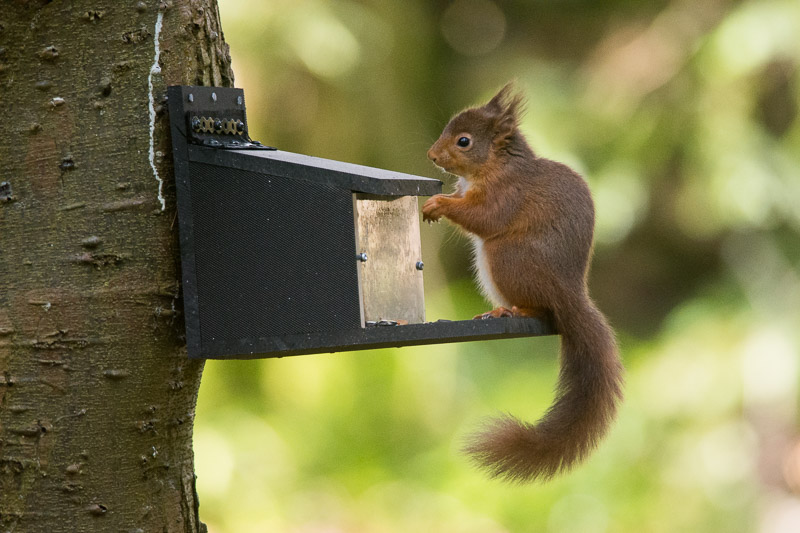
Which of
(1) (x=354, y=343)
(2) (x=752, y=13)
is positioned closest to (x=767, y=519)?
(2) (x=752, y=13)

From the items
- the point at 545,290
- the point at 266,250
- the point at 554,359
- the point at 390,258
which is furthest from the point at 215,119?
the point at 554,359

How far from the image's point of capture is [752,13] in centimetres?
367

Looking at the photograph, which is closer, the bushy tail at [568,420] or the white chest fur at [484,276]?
the bushy tail at [568,420]

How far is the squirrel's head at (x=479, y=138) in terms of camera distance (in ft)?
5.77

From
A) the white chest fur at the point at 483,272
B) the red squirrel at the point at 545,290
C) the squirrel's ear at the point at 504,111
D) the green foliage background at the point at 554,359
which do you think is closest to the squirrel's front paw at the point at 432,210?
the red squirrel at the point at 545,290

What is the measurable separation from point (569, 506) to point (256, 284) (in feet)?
9.41

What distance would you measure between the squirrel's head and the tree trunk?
25.2 inches

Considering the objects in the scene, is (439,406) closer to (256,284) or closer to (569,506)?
(569,506)

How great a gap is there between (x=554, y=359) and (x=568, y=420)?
8.92ft

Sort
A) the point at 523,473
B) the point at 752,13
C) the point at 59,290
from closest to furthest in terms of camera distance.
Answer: the point at 59,290
the point at 523,473
the point at 752,13

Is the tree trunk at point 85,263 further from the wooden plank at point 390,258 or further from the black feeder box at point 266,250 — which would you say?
the wooden plank at point 390,258

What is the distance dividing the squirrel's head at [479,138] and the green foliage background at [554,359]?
1.98 m

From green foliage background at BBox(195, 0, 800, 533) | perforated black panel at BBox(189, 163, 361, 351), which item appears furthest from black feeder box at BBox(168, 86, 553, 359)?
green foliage background at BBox(195, 0, 800, 533)

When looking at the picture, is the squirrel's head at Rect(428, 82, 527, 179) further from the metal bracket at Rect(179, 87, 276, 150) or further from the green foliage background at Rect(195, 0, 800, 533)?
the green foliage background at Rect(195, 0, 800, 533)
